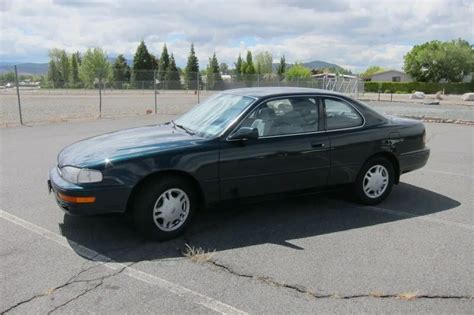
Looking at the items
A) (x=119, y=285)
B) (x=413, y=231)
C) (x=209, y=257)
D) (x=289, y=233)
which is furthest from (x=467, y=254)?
(x=119, y=285)

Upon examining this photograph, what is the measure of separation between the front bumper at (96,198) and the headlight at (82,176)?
0.05m

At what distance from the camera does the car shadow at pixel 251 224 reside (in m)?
4.27

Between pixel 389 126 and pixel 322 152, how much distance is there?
120cm

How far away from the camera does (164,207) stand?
434 centimetres

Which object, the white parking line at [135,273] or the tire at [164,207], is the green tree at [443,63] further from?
the white parking line at [135,273]

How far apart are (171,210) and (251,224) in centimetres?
101

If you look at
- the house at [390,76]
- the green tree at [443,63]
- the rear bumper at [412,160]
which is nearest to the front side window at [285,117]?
the rear bumper at [412,160]

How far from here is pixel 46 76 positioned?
147 feet

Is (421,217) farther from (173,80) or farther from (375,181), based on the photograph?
(173,80)

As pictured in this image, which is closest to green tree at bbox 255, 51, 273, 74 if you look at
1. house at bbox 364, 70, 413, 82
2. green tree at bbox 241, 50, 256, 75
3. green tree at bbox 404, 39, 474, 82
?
green tree at bbox 241, 50, 256, 75

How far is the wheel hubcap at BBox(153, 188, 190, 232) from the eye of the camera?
14.2 ft

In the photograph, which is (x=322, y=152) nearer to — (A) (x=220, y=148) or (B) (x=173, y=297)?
(A) (x=220, y=148)

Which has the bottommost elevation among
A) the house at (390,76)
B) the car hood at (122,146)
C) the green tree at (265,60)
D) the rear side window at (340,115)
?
the car hood at (122,146)

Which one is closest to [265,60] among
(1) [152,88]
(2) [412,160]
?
(1) [152,88]
